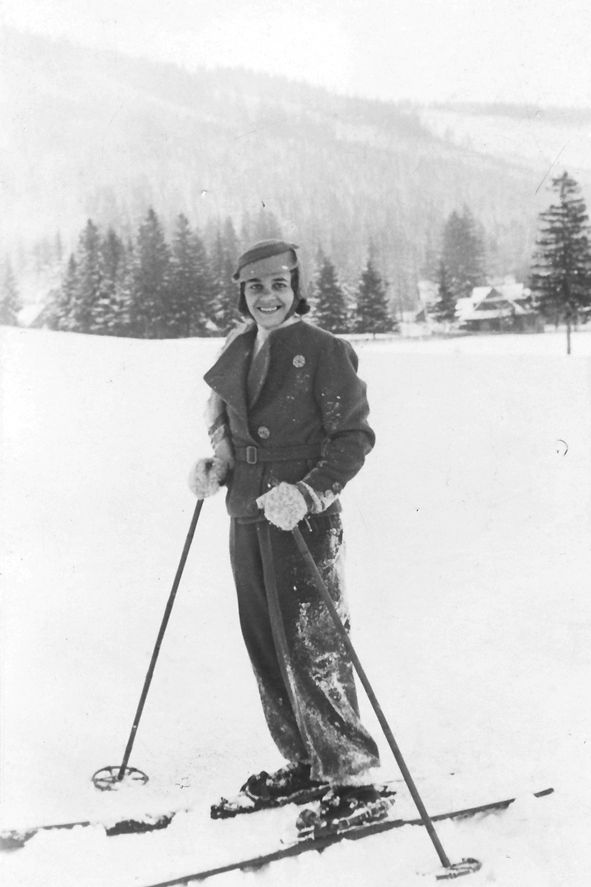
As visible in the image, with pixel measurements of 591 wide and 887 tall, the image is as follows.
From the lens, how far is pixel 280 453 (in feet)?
8.17

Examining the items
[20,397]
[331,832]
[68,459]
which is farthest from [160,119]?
[331,832]

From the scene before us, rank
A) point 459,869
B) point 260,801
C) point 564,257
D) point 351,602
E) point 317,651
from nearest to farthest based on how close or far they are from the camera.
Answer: point 459,869 < point 317,651 < point 260,801 < point 351,602 < point 564,257

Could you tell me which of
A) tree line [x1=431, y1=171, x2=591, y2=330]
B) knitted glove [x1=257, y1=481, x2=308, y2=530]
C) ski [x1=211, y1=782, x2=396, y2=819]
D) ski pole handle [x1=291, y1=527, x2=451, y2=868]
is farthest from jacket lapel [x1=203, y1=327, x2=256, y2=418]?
tree line [x1=431, y1=171, x2=591, y2=330]

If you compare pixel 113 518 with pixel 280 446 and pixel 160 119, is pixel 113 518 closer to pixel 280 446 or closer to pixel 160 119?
pixel 160 119

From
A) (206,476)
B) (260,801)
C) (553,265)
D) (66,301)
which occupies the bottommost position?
(260,801)

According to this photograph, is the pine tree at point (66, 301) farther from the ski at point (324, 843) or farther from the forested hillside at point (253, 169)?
the ski at point (324, 843)

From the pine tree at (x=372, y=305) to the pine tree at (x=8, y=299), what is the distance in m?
2.27

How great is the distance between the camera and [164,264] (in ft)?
17.4

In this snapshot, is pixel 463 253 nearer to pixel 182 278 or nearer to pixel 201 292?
pixel 201 292

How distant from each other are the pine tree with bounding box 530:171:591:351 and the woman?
10.4ft

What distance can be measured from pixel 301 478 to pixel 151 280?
132 inches

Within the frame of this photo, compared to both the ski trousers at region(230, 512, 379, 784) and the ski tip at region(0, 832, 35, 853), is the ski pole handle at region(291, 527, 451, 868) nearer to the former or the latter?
the ski trousers at region(230, 512, 379, 784)

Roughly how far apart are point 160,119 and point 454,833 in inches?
Answer: 170

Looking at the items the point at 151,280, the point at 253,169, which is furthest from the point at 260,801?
the point at 253,169
